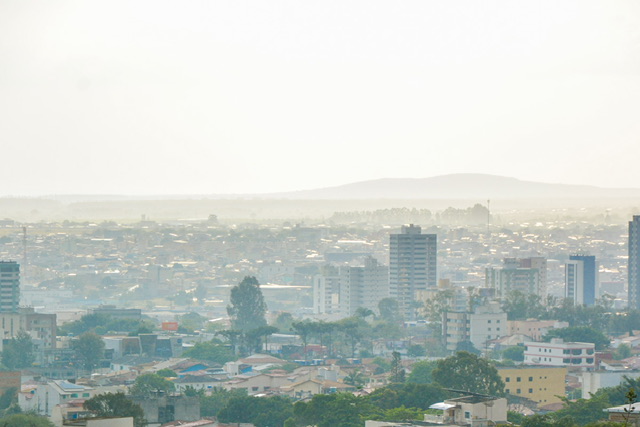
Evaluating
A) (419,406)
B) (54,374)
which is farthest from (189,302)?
(419,406)

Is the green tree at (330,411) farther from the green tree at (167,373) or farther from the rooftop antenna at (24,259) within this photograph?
the rooftop antenna at (24,259)

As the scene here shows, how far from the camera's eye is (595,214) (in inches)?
6826

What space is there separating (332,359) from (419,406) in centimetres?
2228

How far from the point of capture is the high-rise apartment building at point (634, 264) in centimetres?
9531

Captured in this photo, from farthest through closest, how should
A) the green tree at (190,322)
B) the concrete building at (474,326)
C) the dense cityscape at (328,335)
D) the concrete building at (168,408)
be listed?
the green tree at (190,322)
the concrete building at (474,326)
the dense cityscape at (328,335)
the concrete building at (168,408)

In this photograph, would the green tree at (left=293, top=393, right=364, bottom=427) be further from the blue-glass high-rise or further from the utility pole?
the utility pole

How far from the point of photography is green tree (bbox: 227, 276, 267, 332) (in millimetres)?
80562

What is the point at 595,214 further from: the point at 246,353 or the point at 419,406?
the point at 419,406

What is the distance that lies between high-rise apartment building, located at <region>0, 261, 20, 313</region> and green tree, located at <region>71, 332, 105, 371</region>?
24.4 meters

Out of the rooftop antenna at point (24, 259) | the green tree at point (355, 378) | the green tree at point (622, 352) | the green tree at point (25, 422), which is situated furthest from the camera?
the rooftop antenna at point (24, 259)

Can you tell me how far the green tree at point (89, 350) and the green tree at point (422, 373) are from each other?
38.1 feet

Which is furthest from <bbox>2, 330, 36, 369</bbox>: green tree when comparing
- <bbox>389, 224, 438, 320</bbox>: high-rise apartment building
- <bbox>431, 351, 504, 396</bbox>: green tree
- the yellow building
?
<bbox>389, 224, 438, 320</bbox>: high-rise apartment building

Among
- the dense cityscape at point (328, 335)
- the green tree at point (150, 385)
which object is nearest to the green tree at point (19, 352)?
the dense cityscape at point (328, 335)

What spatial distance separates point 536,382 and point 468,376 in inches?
194
